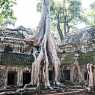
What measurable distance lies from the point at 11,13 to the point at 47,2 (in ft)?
15.5

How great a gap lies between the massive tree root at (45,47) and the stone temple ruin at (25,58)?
7.67ft

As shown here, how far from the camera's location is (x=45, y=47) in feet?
39.9

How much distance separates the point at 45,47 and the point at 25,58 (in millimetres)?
4447

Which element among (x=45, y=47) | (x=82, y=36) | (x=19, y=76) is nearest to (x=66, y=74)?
(x=82, y=36)

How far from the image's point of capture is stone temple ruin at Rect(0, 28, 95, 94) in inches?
621

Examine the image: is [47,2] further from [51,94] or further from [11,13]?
[51,94]

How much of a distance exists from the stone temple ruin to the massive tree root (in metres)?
2.34

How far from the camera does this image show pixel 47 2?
43.0 ft

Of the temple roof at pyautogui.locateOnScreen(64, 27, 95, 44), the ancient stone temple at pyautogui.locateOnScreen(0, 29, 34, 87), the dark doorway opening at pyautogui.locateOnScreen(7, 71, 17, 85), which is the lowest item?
the dark doorway opening at pyautogui.locateOnScreen(7, 71, 17, 85)

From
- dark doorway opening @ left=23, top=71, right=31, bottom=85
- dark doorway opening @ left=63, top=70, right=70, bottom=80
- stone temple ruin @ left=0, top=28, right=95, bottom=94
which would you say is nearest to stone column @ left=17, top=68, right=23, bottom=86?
stone temple ruin @ left=0, top=28, right=95, bottom=94

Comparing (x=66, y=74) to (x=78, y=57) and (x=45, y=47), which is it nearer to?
(x=78, y=57)

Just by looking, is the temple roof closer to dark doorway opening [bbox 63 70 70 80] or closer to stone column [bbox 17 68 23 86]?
dark doorway opening [bbox 63 70 70 80]

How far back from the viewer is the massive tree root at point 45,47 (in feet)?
37.5

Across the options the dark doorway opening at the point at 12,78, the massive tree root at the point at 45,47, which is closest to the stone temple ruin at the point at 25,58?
the dark doorway opening at the point at 12,78
